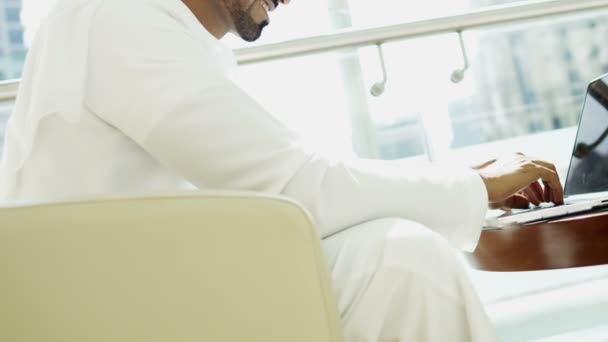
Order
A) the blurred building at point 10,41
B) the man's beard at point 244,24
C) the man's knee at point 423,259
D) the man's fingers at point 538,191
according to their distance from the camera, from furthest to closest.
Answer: the blurred building at point 10,41
the man's beard at point 244,24
the man's fingers at point 538,191
the man's knee at point 423,259

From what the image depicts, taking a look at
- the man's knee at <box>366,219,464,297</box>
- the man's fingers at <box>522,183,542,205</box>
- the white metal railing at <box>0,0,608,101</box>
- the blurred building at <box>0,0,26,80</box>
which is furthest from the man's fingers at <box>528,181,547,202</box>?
the blurred building at <box>0,0,26,80</box>

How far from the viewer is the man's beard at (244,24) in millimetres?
1342

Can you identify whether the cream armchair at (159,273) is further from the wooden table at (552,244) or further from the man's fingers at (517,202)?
the man's fingers at (517,202)

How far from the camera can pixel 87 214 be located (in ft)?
1.65

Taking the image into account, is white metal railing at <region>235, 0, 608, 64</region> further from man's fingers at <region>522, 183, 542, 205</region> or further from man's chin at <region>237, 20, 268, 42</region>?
man's fingers at <region>522, 183, 542, 205</region>

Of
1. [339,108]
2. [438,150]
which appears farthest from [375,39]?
[438,150]

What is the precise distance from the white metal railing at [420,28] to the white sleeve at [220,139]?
0.77 m

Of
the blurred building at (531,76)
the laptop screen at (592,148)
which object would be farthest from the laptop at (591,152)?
the blurred building at (531,76)

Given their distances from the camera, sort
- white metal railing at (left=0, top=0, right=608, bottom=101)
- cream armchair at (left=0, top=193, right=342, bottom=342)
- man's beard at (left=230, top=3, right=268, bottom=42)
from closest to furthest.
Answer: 1. cream armchair at (left=0, top=193, right=342, bottom=342)
2. man's beard at (left=230, top=3, right=268, bottom=42)
3. white metal railing at (left=0, top=0, right=608, bottom=101)

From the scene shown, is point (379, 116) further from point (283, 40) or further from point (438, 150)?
point (283, 40)

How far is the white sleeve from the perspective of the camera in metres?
0.78

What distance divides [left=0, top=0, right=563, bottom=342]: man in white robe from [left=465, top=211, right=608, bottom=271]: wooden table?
0.18 feet

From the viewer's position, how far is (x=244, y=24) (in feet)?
4.45

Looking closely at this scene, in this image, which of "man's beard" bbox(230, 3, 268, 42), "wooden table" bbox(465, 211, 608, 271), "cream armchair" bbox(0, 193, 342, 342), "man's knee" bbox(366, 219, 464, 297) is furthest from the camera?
"man's beard" bbox(230, 3, 268, 42)
